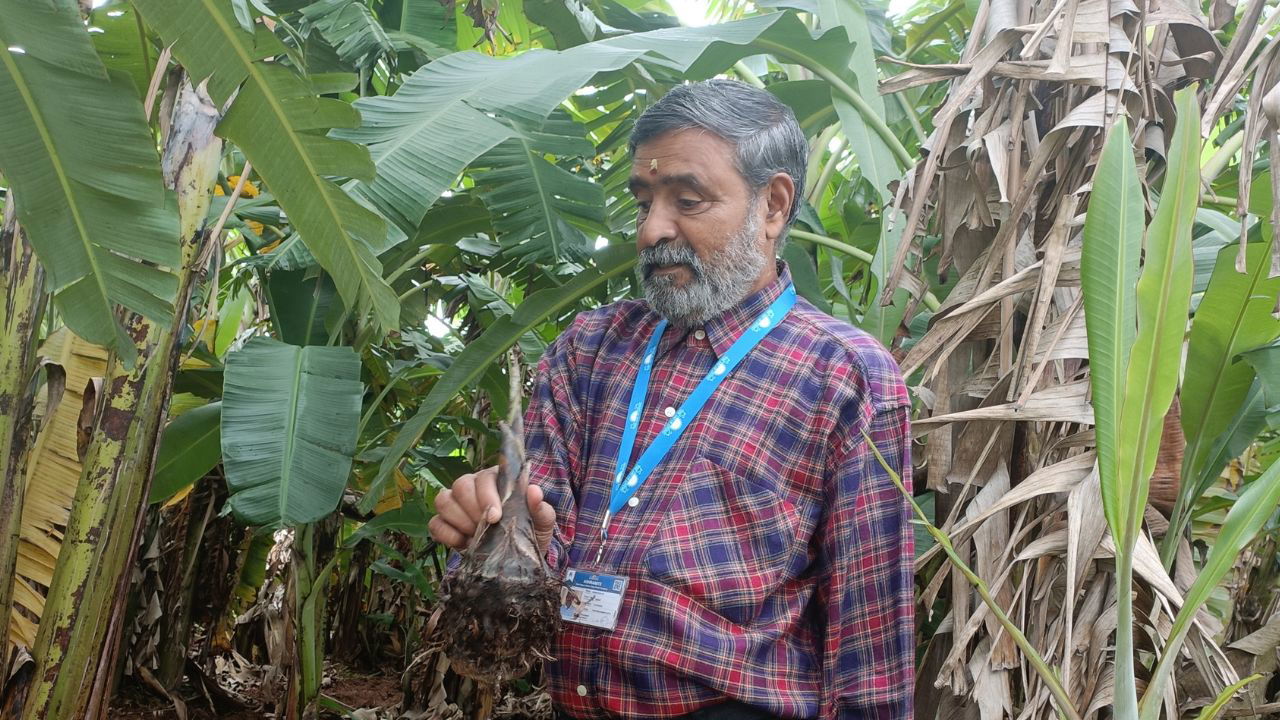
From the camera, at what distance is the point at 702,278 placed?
146cm

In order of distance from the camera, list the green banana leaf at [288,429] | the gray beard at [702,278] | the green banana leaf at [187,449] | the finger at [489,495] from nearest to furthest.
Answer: the finger at [489,495], the gray beard at [702,278], the green banana leaf at [288,429], the green banana leaf at [187,449]

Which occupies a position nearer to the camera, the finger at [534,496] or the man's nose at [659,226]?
the finger at [534,496]

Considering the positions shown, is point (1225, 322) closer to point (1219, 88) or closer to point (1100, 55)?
point (1219, 88)

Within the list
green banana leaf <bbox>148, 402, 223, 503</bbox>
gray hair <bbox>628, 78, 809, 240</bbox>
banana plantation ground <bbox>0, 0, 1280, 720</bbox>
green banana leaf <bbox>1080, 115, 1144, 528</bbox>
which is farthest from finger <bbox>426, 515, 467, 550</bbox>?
green banana leaf <bbox>148, 402, 223, 503</bbox>

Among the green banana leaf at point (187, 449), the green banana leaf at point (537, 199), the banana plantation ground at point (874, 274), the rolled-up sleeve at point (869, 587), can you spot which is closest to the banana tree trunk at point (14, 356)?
the banana plantation ground at point (874, 274)

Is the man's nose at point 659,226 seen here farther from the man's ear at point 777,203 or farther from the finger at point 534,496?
the finger at point 534,496

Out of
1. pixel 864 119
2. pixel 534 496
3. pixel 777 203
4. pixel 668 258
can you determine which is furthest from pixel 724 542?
pixel 864 119

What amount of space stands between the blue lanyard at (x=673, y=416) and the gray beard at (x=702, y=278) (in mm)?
60

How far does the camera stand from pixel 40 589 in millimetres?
2156

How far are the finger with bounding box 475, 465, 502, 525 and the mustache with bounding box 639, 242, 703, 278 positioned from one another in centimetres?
42

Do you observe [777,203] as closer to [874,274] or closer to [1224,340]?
[874,274]

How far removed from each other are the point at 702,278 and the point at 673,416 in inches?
8.1

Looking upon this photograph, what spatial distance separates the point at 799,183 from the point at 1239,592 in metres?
1.72

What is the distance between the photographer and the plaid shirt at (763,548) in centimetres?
132
